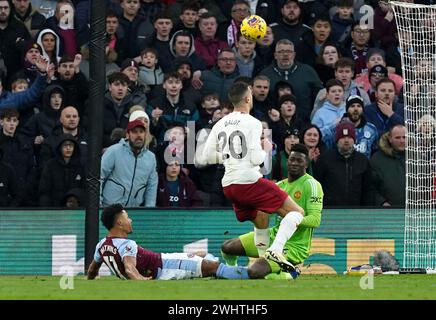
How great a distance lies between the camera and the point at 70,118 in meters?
18.5

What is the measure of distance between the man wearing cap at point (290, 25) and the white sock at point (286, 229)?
245 inches

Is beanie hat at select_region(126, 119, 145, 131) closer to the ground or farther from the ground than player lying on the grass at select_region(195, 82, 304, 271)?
farther from the ground

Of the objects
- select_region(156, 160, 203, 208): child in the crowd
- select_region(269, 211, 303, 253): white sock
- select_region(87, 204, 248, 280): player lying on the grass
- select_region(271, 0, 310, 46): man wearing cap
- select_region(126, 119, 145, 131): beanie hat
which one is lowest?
select_region(87, 204, 248, 280): player lying on the grass

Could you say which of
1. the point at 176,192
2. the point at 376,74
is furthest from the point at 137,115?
the point at 376,74

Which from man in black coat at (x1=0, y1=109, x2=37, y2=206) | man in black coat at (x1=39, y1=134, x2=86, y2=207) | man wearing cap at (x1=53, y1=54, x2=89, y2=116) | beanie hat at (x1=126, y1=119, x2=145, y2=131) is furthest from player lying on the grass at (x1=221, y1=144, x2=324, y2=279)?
man wearing cap at (x1=53, y1=54, x2=89, y2=116)

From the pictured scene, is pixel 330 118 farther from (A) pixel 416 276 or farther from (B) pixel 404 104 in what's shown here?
(A) pixel 416 276

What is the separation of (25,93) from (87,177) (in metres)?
2.97

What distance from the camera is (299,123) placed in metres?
19.2

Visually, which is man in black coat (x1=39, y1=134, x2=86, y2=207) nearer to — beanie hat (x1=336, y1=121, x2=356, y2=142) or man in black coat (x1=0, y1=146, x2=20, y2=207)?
man in black coat (x1=0, y1=146, x2=20, y2=207)

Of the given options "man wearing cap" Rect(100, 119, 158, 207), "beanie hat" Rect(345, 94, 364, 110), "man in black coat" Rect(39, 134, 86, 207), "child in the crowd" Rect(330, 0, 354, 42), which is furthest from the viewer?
"child in the crowd" Rect(330, 0, 354, 42)

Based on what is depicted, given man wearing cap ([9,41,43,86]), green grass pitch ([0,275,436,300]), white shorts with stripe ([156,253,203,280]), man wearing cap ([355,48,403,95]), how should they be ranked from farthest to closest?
man wearing cap ([355,48,403,95]), man wearing cap ([9,41,43,86]), white shorts with stripe ([156,253,203,280]), green grass pitch ([0,275,436,300])

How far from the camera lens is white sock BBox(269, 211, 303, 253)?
14914 millimetres

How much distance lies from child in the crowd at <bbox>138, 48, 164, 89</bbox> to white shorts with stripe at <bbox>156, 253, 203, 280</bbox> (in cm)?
502

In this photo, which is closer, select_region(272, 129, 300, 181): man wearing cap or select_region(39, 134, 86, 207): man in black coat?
select_region(39, 134, 86, 207): man in black coat
